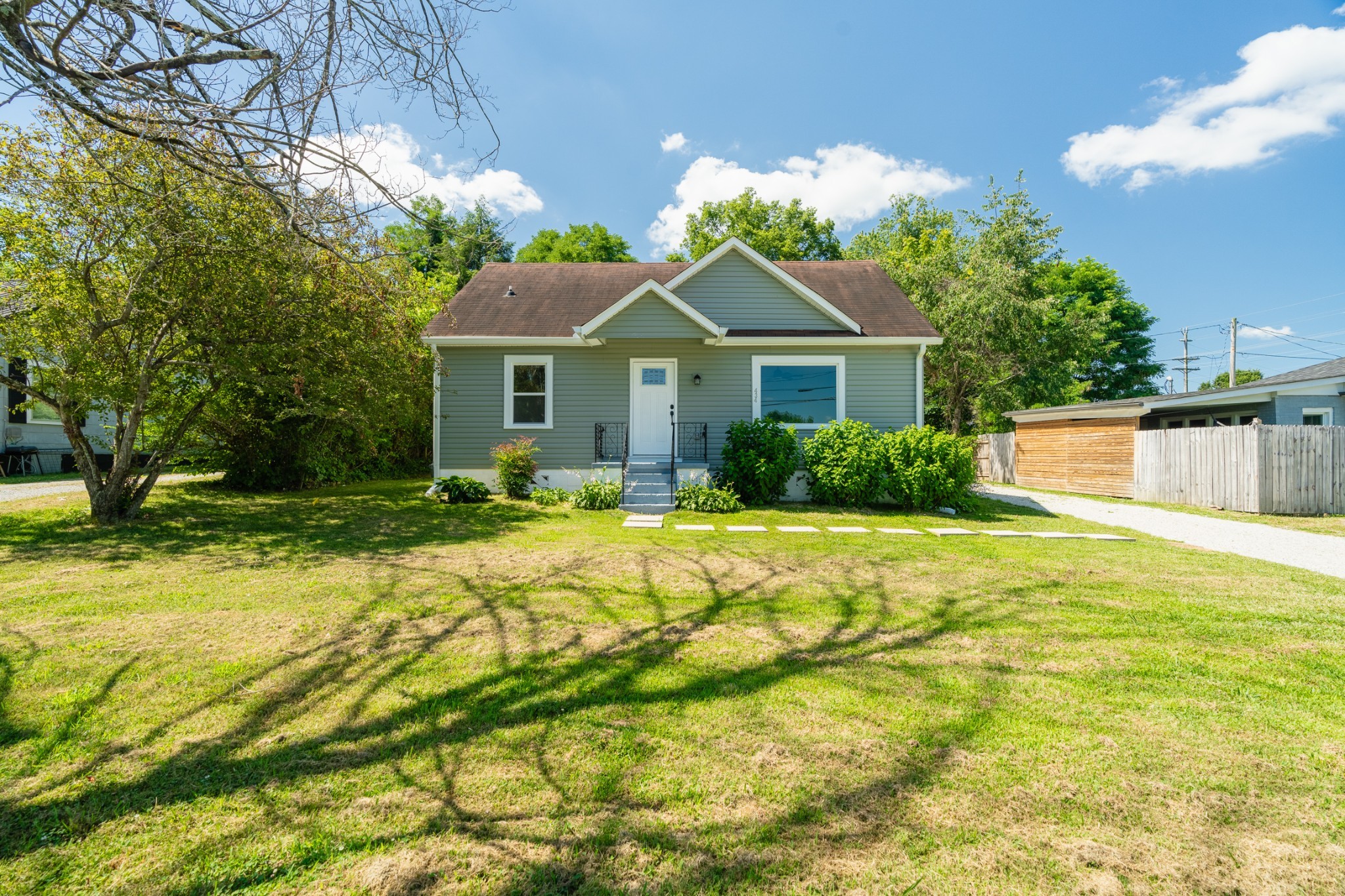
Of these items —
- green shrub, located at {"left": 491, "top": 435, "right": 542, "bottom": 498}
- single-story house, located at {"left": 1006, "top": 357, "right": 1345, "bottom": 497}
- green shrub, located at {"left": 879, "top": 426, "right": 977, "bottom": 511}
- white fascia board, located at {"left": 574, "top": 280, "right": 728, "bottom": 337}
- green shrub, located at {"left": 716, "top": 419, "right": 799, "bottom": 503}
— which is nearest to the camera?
green shrub, located at {"left": 879, "top": 426, "right": 977, "bottom": 511}

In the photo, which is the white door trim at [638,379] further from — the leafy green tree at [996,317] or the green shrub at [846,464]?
the leafy green tree at [996,317]

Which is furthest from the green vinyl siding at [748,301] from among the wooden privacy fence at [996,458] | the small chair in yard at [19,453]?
the small chair in yard at [19,453]

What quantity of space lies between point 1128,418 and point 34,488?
25536 millimetres

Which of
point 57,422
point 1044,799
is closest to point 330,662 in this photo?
point 1044,799

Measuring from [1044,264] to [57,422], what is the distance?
34689 mm

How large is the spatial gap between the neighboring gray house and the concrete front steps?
1180 cm

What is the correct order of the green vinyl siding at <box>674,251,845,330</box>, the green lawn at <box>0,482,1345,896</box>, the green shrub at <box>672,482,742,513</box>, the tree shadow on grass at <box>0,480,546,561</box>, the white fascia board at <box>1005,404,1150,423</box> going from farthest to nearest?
1. the white fascia board at <box>1005,404,1150,423</box>
2. the green vinyl siding at <box>674,251,845,330</box>
3. the green shrub at <box>672,482,742,513</box>
4. the tree shadow on grass at <box>0,480,546,561</box>
5. the green lawn at <box>0,482,1345,896</box>

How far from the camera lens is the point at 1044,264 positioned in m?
22.5

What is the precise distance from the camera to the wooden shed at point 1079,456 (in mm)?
13938

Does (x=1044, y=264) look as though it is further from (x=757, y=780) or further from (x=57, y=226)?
(x=57, y=226)

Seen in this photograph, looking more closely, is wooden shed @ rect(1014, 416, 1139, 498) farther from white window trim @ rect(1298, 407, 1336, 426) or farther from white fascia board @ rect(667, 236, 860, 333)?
white fascia board @ rect(667, 236, 860, 333)

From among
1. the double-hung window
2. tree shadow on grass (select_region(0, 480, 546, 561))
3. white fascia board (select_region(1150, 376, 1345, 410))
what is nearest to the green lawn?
tree shadow on grass (select_region(0, 480, 546, 561))

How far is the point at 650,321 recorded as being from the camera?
1112 cm

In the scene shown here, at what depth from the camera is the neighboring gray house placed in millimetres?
14227
